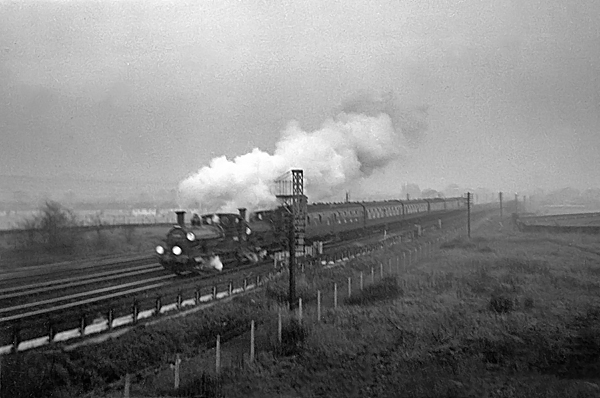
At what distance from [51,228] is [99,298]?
28.8 feet

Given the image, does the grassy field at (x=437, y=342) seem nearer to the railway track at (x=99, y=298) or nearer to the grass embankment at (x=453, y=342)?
the grass embankment at (x=453, y=342)

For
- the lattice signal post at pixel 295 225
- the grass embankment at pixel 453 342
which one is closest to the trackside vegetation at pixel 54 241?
the grass embankment at pixel 453 342

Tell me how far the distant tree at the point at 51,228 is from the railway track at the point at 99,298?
344cm

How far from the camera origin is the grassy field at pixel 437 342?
7504mm

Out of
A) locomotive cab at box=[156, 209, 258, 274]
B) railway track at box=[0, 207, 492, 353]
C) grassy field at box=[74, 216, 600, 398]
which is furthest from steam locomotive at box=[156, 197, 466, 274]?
grassy field at box=[74, 216, 600, 398]

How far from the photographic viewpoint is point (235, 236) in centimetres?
1762

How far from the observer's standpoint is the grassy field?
7.50m

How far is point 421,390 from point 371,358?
1.99 metres

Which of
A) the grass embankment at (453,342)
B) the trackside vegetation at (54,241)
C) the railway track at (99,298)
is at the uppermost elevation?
the trackside vegetation at (54,241)

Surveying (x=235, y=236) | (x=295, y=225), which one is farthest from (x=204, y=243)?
(x=295, y=225)

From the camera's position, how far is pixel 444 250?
85.6 ft

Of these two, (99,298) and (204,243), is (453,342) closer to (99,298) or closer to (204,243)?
(99,298)

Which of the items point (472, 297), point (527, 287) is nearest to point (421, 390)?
point (472, 297)

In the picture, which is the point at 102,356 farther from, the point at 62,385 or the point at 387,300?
the point at 387,300
